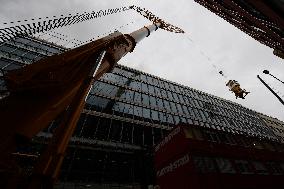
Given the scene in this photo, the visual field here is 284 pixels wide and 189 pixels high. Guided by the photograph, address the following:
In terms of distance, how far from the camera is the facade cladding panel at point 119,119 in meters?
25.5

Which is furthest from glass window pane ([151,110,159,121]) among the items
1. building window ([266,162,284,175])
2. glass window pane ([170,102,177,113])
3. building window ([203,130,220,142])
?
building window ([266,162,284,175])

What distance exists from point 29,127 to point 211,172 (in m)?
18.9

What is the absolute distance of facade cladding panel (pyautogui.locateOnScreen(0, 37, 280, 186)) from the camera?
25500 millimetres

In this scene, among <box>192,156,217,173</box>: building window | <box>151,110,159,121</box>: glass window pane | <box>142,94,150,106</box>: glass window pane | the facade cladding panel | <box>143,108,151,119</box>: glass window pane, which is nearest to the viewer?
<box>192,156,217,173</box>: building window

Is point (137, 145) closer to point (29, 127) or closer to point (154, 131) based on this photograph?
point (154, 131)

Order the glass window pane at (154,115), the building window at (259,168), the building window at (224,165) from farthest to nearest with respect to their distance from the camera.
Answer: the glass window pane at (154,115), the building window at (259,168), the building window at (224,165)

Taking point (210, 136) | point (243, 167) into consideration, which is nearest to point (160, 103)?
point (210, 136)

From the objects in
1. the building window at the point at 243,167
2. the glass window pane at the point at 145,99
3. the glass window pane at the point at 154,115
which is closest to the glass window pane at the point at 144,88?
the glass window pane at the point at 145,99

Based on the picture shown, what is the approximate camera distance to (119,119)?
102 ft

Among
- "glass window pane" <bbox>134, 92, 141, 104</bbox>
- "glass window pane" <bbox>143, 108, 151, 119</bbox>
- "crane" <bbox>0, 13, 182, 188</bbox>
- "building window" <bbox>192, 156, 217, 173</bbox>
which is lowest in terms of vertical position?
"crane" <bbox>0, 13, 182, 188</bbox>

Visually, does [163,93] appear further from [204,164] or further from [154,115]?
[204,164]

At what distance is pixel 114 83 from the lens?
3584 cm

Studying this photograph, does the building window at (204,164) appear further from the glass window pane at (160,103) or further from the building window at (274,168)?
the glass window pane at (160,103)

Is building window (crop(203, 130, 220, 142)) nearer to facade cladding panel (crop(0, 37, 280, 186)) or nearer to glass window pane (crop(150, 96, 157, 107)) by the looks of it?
facade cladding panel (crop(0, 37, 280, 186))
